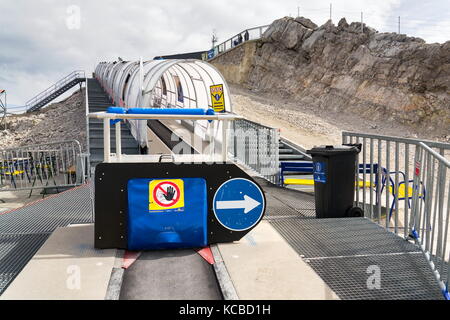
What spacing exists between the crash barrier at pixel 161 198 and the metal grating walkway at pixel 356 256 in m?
1.05

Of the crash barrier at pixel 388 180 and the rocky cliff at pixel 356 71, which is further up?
the rocky cliff at pixel 356 71

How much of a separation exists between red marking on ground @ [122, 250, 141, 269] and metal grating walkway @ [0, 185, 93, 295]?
958mm

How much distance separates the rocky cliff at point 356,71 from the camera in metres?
27.0

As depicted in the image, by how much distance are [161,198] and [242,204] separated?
34.9 inches

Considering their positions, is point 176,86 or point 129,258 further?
point 176,86

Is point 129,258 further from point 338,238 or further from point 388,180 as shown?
point 388,180

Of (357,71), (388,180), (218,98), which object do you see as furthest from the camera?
(357,71)

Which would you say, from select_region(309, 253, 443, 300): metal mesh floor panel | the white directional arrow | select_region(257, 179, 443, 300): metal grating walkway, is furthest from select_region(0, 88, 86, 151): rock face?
select_region(309, 253, 443, 300): metal mesh floor panel

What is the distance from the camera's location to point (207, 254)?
12.8ft

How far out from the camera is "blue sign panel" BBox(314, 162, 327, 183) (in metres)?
5.42

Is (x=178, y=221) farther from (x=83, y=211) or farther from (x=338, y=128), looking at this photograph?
(x=338, y=128)

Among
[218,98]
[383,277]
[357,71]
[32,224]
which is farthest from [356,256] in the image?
[357,71]

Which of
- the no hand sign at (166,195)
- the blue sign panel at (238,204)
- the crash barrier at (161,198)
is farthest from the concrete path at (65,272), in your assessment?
the blue sign panel at (238,204)

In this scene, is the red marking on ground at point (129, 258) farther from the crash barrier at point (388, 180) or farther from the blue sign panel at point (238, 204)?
the crash barrier at point (388, 180)
